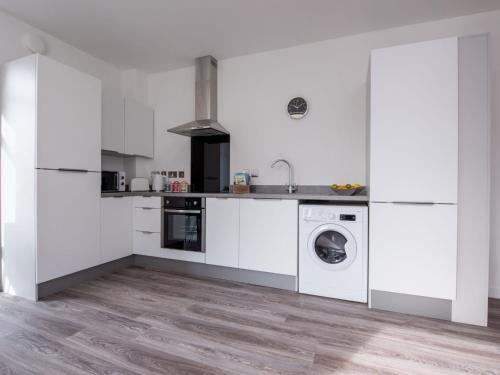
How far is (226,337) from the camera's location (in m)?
1.66

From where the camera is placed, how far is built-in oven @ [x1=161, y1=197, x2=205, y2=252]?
279cm

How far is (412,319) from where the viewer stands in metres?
1.92

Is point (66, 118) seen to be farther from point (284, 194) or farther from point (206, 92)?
point (284, 194)

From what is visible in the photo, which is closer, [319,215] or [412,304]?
[412,304]

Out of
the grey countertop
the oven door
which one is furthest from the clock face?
the oven door

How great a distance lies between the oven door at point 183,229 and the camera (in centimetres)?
279

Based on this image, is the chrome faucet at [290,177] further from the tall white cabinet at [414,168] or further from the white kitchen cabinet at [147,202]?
the white kitchen cabinet at [147,202]

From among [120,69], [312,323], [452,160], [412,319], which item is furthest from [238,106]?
[412,319]

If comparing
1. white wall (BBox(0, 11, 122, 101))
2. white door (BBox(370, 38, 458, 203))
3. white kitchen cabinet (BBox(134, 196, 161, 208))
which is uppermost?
white wall (BBox(0, 11, 122, 101))

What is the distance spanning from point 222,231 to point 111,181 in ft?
4.63

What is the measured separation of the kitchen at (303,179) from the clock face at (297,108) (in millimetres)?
30

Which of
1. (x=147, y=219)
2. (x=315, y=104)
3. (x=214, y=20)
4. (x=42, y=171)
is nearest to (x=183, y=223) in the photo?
(x=147, y=219)

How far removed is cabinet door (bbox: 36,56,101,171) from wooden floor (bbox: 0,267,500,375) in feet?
3.86

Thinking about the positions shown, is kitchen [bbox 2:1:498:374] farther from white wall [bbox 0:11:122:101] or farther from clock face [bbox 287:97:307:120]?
white wall [bbox 0:11:122:101]
